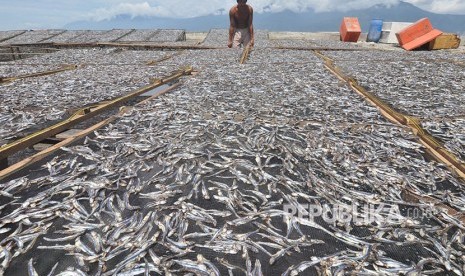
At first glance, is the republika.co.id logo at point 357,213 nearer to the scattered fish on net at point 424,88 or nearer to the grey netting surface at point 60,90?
the scattered fish on net at point 424,88

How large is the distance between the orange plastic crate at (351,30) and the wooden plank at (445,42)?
360 inches

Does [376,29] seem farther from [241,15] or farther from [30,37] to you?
[30,37]

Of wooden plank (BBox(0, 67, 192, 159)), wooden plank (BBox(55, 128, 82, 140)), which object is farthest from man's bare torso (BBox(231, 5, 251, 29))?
wooden plank (BBox(55, 128, 82, 140))

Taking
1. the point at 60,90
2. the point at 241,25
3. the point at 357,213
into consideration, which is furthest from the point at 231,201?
the point at 241,25

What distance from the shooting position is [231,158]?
13.8 feet

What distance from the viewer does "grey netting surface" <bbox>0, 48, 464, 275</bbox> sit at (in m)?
2.43

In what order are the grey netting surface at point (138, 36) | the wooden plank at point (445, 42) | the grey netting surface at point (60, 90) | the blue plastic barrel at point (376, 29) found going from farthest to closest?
1. the blue plastic barrel at point (376, 29)
2. the grey netting surface at point (138, 36)
3. the wooden plank at point (445, 42)
4. the grey netting surface at point (60, 90)

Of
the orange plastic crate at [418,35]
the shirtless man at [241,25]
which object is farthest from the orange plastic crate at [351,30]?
the shirtless man at [241,25]

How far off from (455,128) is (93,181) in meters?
6.34

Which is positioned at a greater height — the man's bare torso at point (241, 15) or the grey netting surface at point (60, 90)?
the man's bare torso at point (241, 15)

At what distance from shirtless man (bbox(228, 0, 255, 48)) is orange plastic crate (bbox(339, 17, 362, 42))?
17.0m

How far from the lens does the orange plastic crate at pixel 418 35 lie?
22172 millimetres

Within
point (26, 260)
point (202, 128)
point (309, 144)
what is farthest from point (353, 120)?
point (26, 260)

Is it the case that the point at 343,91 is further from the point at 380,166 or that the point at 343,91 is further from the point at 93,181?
the point at 93,181
